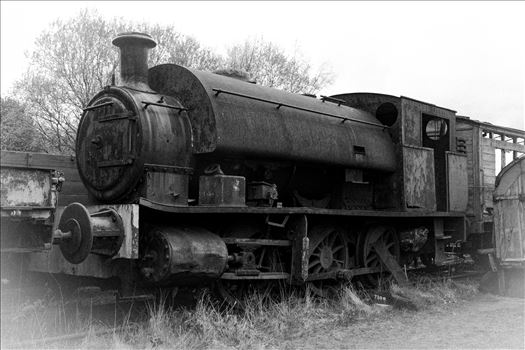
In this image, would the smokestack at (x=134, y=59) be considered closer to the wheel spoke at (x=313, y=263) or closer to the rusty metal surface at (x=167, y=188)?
the rusty metal surface at (x=167, y=188)

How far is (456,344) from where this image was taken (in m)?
5.82

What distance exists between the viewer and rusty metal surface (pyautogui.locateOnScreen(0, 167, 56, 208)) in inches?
207

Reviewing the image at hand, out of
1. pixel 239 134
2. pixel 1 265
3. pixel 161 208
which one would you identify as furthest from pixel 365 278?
pixel 1 265

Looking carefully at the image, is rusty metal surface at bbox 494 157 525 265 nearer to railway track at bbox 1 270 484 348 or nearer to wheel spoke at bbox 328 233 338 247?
wheel spoke at bbox 328 233 338 247

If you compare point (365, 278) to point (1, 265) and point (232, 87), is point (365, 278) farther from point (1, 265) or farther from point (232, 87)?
point (1, 265)

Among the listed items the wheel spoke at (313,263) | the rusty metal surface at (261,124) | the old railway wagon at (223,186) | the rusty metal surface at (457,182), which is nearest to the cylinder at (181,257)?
the old railway wagon at (223,186)

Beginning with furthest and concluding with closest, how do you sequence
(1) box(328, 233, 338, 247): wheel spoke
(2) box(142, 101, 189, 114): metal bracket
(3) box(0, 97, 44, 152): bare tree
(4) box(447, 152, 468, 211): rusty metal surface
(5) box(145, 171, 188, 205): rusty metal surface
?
(3) box(0, 97, 44, 152): bare tree
(4) box(447, 152, 468, 211): rusty metal surface
(1) box(328, 233, 338, 247): wheel spoke
(2) box(142, 101, 189, 114): metal bracket
(5) box(145, 171, 188, 205): rusty metal surface

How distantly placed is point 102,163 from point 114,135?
37 centimetres

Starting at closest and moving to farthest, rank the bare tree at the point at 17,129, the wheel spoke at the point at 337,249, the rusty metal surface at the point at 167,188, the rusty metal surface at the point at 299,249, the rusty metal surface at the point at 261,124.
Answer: the rusty metal surface at the point at 167,188 → the rusty metal surface at the point at 261,124 → the rusty metal surface at the point at 299,249 → the wheel spoke at the point at 337,249 → the bare tree at the point at 17,129

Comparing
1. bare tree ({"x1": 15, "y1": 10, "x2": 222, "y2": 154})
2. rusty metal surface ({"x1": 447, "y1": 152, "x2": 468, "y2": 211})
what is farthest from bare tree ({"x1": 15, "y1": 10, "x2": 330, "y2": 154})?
rusty metal surface ({"x1": 447, "y1": 152, "x2": 468, "y2": 211})

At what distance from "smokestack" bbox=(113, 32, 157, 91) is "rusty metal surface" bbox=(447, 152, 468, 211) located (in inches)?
233

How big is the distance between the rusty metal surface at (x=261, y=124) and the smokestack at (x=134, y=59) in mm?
251

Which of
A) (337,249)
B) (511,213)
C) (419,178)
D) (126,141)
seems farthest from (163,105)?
(511,213)

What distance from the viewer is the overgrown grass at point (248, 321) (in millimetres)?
5332
